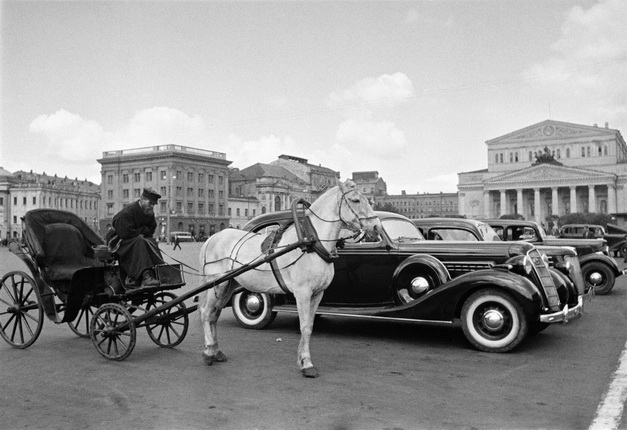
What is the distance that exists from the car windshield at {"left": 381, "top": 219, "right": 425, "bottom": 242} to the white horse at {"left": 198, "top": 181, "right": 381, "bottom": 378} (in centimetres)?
266

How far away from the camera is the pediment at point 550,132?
117312 millimetres

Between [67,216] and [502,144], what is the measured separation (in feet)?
414

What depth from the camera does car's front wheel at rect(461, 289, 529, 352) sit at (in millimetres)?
7629

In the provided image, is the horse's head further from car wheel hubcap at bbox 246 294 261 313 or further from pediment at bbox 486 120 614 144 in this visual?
pediment at bbox 486 120 614 144

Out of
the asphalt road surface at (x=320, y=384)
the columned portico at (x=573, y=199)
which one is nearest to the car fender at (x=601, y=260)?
the asphalt road surface at (x=320, y=384)

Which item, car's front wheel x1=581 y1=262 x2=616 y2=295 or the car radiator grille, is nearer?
the car radiator grille

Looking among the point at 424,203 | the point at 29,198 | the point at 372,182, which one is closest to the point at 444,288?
the point at 29,198

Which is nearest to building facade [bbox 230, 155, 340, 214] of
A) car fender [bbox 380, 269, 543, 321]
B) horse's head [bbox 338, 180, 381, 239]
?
car fender [bbox 380, 269, 543, 321]

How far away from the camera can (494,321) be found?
7789mm

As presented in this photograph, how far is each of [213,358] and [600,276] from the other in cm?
1283

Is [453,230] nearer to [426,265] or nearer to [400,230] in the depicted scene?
[400,230]

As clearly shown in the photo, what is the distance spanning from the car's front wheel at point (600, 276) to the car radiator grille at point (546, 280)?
8.57m

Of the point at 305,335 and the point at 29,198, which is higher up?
the point at 29,198

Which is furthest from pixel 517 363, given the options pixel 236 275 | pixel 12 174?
pixel 12 174
